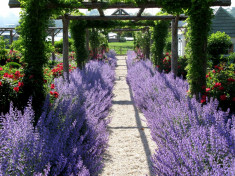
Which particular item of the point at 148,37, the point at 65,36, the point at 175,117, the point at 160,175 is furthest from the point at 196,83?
the point at 148,37

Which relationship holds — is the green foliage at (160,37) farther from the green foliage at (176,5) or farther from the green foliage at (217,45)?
the green foliage at (176,5)

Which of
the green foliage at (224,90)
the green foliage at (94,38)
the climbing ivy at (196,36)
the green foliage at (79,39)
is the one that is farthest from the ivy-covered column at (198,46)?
the green foliage at (94,38)

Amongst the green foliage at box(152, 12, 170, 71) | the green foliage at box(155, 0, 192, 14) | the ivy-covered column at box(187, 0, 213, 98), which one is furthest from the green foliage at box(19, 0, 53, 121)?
the green foliage at box(152, 12, 170, 71)

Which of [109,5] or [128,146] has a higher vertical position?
[109,5]

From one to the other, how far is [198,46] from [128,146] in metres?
2.56

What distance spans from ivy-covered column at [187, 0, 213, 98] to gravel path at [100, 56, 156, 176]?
4.57 ft

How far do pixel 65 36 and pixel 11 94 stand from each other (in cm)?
436

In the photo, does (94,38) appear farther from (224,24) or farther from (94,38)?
(224,24)

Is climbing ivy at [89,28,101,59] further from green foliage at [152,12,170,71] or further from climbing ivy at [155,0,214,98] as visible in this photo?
climbing ivy at [155,0,214,98]

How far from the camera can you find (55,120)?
3004 millimetres

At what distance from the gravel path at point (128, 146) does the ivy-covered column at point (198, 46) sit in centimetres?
139

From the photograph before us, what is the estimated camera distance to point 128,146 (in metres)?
4.21

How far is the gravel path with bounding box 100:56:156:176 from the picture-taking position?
3.36 meters

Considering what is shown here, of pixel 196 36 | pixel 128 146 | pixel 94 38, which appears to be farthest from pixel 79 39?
pixel 128 146
